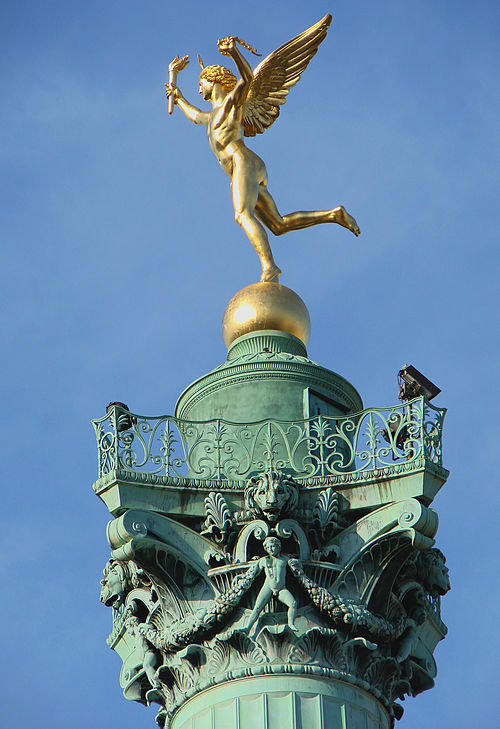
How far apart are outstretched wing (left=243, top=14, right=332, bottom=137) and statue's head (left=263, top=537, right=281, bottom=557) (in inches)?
422

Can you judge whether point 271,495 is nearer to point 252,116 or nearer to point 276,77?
point 252,116

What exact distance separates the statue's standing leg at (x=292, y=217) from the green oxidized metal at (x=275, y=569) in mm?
6282

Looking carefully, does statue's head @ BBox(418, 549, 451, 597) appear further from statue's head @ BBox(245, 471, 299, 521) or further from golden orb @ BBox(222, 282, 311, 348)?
golden orb @ BBox(222, 282, 311, 348)

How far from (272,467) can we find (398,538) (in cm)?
247

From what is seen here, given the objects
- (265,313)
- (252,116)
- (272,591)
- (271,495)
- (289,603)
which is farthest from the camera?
(252,116)

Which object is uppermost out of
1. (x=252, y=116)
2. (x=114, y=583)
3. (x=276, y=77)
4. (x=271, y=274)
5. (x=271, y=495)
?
(x=276, y=77)

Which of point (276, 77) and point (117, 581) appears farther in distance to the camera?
point (276, 77)

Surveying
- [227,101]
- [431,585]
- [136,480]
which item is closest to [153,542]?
[136,480]

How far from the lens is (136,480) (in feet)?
89.5

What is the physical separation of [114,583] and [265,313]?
6.32 metres

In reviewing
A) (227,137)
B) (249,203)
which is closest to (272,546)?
(249,203)

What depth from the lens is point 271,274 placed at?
3241cm

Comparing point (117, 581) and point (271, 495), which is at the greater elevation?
point (271, 495)

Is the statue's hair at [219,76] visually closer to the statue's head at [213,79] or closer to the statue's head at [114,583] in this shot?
the statue's head at [213,79]
